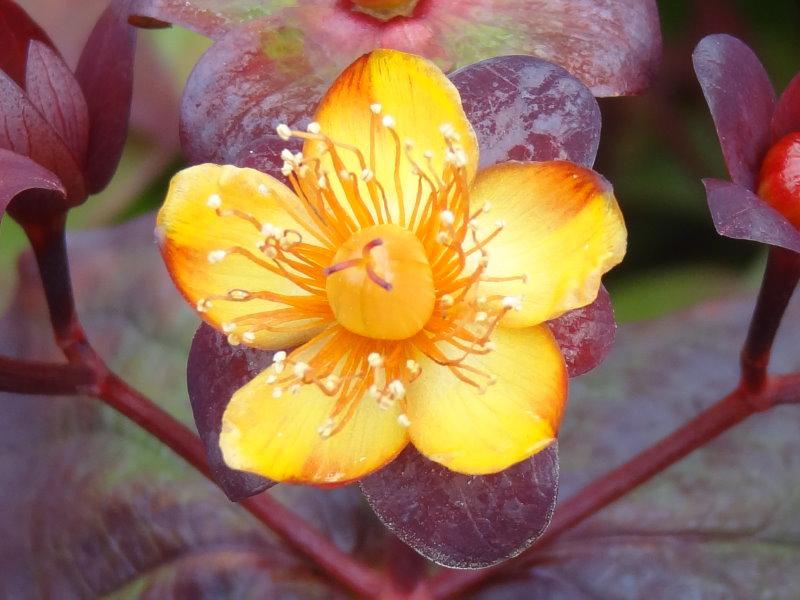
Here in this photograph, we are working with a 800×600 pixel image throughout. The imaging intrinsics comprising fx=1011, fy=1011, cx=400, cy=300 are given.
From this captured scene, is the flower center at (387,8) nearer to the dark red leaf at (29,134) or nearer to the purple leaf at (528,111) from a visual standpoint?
the purple leaf at (528,111)

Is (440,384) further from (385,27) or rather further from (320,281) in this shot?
(385,27)

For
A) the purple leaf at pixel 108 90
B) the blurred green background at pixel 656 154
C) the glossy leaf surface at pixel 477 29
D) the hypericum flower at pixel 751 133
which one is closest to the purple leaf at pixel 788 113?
the hypericum flower at pixel 751 133

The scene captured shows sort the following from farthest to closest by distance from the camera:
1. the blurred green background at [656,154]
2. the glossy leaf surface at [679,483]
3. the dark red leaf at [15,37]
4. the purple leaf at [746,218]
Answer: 1. the blurred green background at [656,154]
2. the glossy leaf surface at [679,483]
3. the dark red leaf at [15,37]
4. the purple leaf at [746,218]

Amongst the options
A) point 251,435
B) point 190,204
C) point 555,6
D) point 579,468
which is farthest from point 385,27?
point 579,468

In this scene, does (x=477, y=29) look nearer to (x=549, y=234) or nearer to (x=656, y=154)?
(x=549, y=234)

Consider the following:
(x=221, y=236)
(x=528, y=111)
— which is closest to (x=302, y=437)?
(x=221, y=236)

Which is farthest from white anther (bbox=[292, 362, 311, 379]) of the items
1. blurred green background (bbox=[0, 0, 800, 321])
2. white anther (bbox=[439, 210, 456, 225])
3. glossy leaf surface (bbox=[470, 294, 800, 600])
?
blurred green background (bbox=[0, 0, 800, 321])
